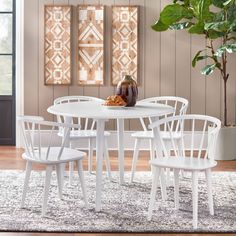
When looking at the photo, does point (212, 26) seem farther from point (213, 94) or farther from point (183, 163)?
point (183, 163)

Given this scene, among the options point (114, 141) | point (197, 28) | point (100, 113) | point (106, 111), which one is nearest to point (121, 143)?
point (106, 111)

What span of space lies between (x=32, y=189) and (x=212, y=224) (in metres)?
1.59

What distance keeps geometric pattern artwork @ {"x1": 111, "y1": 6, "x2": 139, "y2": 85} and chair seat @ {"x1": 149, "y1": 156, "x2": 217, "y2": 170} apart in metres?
2.86

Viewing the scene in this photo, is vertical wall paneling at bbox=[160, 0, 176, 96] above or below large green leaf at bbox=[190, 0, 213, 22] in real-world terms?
below

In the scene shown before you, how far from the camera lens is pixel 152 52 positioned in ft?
22.7

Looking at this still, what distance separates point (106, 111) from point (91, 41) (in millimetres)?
2639

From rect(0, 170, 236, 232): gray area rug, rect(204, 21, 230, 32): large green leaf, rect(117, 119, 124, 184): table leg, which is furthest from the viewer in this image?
rect(204, 21, 230, 32): large green leaf

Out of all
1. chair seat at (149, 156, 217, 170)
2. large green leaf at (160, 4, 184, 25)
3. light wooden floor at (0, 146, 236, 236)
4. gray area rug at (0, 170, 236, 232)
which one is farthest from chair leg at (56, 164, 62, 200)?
large green leaf at (160, 4, 184, 25)

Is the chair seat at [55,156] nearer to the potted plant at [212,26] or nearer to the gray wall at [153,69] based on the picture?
the potted plant at [212,26]

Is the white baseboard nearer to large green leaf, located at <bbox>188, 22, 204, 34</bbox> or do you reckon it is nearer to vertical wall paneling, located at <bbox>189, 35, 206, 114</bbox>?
vertical wall paneling, located at <bbox>189, 35, 206, 114</bbox>

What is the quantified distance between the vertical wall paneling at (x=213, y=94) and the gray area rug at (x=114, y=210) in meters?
1.81

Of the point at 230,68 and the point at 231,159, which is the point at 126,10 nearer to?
the point at 230,68

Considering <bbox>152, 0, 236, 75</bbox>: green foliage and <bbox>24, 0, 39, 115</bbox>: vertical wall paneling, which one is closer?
<bbox>152, 0, 236, 75</bbox>: green foliage

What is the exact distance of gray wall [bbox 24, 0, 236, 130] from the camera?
688 centimetres
